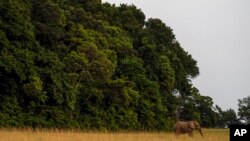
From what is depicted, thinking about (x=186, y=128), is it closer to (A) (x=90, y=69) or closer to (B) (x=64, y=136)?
(A) (x=90, y=69)

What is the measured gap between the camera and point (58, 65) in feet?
98.5

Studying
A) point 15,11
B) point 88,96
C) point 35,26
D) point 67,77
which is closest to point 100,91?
point 88,96

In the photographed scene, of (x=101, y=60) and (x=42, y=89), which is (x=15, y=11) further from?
(x=101, y=60)

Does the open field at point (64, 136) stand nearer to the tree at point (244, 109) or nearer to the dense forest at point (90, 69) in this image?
the dense forest at point (90, 69)

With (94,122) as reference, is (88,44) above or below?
above

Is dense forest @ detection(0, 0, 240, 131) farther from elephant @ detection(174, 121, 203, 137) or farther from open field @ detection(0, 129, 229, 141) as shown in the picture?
open field @ detection(0, 129, 229, 141)

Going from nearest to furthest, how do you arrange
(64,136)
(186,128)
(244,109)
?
(64,136) < (186,128) < (244,109)

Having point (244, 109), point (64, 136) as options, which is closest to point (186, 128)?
point (64, 136)

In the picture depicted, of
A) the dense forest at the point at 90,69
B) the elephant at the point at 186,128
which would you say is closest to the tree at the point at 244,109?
the dense forest at the point at 90,69

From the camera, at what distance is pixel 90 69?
1287 inches

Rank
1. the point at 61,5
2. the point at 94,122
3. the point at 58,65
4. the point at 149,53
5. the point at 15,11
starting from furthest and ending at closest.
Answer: the point at 149,53 → the point at 61,5 → the point at 94,122 → the point at 58,65 → the point at 15,11

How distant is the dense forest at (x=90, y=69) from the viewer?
27.4 m

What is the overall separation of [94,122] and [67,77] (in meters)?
3.79

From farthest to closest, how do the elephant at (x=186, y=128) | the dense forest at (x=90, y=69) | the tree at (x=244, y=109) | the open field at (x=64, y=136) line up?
the tree at (x=244, y=109)
the dense forest at (x=90, y=69)
the elephant at (x=186, y=128)
the open field at (x=64, y=136)
